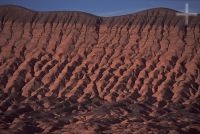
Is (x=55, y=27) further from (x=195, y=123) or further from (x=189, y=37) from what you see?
(x=195, y=123)

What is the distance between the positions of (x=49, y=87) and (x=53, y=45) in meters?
14.6

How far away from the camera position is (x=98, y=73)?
89.6m

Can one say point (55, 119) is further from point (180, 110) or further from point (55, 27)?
point (55, 27)

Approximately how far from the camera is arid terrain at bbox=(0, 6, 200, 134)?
6862 cm

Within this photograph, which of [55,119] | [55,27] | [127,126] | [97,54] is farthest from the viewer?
[55,27]

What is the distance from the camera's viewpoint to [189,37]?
9631cm

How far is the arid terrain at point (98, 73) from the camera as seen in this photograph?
68.6m

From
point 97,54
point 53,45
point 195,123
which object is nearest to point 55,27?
point 53,45

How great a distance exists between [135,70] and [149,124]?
26372 mm

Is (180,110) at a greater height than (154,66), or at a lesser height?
lesser

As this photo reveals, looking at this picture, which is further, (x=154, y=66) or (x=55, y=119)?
(x=154, y=66)

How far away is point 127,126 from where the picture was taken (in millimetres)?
63781

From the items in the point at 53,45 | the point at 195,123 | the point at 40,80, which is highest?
the point at 53,45

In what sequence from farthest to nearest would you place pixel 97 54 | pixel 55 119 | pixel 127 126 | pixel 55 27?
pixel 55 27
pixel 97 54
pixel 55 119
pixel 127 126
